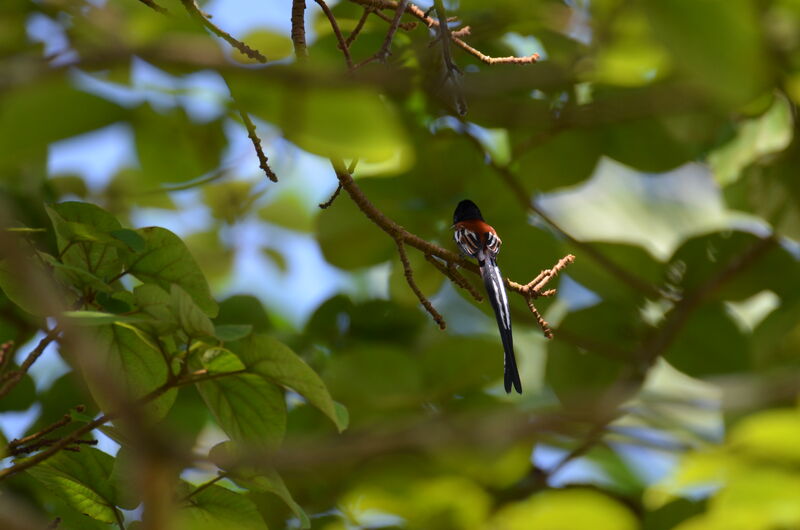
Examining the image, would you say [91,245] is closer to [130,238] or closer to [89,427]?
[130,238]

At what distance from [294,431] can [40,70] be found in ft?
4.33

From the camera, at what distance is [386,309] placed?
205 centimetres

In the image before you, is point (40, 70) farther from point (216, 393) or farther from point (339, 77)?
point (216, 393)

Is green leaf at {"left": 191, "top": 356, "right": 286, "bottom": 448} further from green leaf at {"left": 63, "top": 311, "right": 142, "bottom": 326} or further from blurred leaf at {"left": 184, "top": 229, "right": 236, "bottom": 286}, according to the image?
blurred leaf at {"left": 184, "top": 229, "right": 236, "bottom": 286}

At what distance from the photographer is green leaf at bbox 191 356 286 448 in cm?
107

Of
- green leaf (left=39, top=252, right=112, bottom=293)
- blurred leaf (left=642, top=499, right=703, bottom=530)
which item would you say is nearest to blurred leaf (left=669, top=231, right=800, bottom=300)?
blurred leaf (left=642, top=499, right=703, bottom=530)

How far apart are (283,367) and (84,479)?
277 mm

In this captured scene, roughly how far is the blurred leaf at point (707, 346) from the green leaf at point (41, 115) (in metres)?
1.60

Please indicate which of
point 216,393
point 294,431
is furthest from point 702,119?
point 216,393

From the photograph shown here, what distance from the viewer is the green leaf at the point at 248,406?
1072mm

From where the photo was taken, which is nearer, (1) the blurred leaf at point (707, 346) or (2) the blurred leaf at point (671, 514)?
(2) the blurred leaf at point (671, 514)

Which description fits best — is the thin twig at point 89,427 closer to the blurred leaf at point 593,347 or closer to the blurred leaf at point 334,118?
the blurred leaf at point 334,118

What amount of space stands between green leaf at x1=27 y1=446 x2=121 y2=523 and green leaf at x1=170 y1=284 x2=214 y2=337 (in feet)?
0.78

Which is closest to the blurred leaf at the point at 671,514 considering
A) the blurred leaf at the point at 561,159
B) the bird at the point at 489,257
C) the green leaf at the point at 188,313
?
the bird at the point at 489,257
